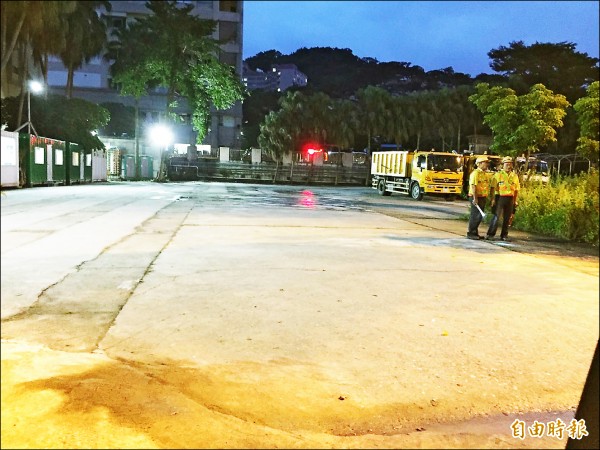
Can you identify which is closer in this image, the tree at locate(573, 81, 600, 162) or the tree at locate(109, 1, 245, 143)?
the tree at locate(573, 81, 600, 162)

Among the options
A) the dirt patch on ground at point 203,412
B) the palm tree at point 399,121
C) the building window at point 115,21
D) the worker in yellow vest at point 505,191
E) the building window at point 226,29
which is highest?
the building window at point 226,29

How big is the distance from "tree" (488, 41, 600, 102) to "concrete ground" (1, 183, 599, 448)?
4235 centimetres

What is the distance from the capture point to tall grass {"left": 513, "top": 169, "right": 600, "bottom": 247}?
41.4 feet

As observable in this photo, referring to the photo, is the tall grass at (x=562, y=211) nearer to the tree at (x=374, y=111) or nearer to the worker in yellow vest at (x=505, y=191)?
the worker in yellow vest at (x=505, y=191)

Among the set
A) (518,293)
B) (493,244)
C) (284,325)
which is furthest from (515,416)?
(493,244)

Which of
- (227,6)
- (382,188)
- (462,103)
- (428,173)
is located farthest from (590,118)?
(227,6)

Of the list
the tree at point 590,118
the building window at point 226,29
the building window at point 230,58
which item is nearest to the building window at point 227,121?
the building window at point 230,58

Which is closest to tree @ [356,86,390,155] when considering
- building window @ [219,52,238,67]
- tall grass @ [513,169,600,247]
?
building window @ [219,52,238,67]

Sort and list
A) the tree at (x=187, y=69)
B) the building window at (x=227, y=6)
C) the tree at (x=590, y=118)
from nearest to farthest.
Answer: the tree at (x=590, y=118) → the tree at (x=187, y=69) → the building window at (x=227, y=6)

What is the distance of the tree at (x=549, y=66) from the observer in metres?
47.9

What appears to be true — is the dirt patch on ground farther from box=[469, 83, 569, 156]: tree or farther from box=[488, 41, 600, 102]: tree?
box=[488, 41, 600, 102]: tree

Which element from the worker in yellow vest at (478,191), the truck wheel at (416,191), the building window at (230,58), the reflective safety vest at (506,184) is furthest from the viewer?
the building window at (230,58)

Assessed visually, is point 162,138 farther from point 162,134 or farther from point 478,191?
point 478,191

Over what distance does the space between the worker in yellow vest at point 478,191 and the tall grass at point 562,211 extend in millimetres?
2080
